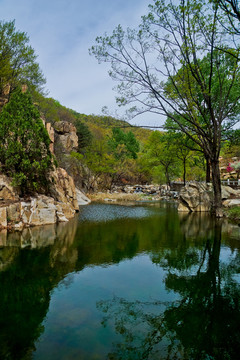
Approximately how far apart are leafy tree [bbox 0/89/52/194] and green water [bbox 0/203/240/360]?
4.94m

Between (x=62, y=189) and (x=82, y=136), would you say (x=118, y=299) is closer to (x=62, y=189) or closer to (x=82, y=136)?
(x=62, y=189)

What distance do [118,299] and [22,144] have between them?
11962mm

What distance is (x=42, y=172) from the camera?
52.9ft

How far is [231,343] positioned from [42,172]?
14.4 m

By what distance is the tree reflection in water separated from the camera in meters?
3.91

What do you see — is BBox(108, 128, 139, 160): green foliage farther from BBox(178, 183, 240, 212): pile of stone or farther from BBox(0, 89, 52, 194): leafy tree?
BBox(0, 89, 52, 194): leafy tree

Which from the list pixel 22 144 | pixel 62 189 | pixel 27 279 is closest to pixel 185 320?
pixel 27 279

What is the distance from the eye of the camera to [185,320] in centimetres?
480

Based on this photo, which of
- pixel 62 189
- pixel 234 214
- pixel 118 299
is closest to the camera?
pixel 118 299

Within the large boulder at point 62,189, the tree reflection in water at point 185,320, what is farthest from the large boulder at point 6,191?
the tree reflection in water at point 185,320

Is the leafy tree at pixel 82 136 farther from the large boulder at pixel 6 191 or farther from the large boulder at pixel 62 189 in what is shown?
the large boulder at pixel 6 191

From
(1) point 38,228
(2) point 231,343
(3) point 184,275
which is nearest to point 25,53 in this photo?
(1) point 38,228

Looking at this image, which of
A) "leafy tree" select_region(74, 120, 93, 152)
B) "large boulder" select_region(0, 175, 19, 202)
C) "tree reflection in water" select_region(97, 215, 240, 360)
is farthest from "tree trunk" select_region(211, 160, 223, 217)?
"leafy tree" select_region(74, 120, 93, 152)

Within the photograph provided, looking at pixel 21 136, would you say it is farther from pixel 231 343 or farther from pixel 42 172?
pixel 231 343
